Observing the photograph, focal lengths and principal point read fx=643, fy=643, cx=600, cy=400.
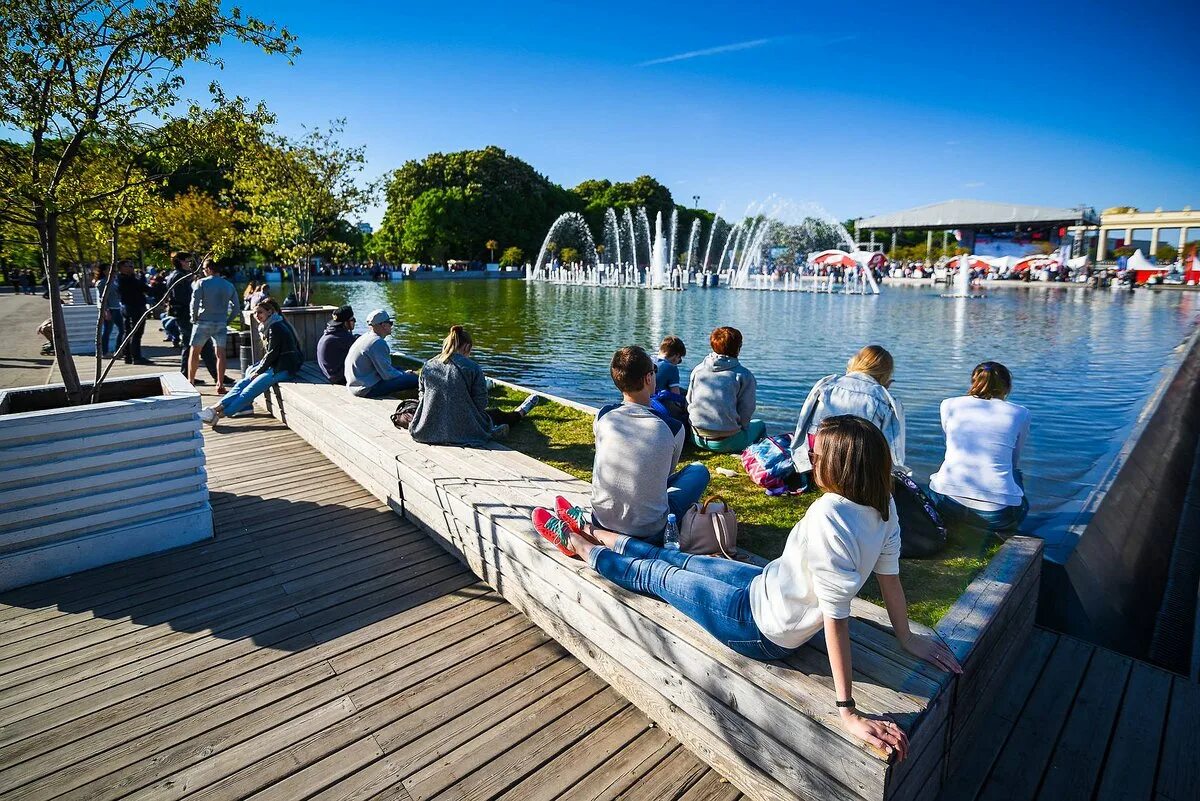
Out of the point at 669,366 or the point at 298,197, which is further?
the point at 298,197

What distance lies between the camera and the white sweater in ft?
7.78

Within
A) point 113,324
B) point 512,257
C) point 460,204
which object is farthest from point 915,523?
point 512,257

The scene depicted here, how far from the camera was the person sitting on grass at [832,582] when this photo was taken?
237 centimetres

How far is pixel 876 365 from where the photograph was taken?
517 centimetres

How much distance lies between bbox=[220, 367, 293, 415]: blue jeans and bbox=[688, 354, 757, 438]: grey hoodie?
5690 mm

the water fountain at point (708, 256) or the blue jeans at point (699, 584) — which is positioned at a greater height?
the water fountain at point (708, 256)

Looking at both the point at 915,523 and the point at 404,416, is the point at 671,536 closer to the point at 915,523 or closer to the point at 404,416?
the point at 915,523

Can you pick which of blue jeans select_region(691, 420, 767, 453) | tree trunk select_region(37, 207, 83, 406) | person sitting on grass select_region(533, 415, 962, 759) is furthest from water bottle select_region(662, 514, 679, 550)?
tree trunk select_region(37, 207, 83, 406)

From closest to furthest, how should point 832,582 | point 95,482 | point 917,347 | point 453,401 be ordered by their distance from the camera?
point 832,582, point 95,482, point 453,401, point 917,347

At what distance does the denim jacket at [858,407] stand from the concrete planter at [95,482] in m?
4.84

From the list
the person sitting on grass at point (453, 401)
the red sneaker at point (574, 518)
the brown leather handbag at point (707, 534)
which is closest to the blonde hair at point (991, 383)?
the brown leather handbag at point (707, 534)

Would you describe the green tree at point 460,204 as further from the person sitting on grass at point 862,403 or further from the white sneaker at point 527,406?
the person sitting on grass at point 862,403

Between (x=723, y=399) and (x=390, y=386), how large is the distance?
4.21 metres

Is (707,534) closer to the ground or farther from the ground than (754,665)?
farther from the ground
